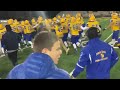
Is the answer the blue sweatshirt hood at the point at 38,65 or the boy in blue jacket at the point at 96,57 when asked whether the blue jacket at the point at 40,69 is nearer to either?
the blue sweatshirt hood at the point at 38,65

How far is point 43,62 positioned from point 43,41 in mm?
165

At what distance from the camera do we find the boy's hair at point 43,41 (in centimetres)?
192

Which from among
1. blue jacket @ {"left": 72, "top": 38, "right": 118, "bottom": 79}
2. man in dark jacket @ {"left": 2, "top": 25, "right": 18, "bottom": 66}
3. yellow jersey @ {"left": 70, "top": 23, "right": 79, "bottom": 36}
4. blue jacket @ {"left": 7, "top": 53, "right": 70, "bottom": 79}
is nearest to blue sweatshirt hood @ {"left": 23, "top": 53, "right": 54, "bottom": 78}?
blue jacket @ {"left": 7, "top": 53, "right": 70, "bottom": 79}

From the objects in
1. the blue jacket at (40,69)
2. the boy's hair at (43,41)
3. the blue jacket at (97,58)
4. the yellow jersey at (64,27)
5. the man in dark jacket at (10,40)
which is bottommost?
the yellow jersey at (64,27)

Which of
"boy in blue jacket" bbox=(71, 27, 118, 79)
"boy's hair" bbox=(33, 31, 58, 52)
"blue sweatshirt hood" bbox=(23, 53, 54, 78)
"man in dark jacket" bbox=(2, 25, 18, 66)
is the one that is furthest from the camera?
"man in dark jacket" bbox=(2, 25, 18, 66)

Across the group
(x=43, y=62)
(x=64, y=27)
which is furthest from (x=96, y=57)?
(x=64, y=27)

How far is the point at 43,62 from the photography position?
1.82 m

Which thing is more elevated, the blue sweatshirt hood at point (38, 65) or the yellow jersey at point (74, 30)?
the blue sweatshirt hood at point (38, 65)

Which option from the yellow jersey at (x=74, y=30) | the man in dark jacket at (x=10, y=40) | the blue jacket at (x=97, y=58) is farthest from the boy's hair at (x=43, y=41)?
the yellow jersey at (x=74, y=30)

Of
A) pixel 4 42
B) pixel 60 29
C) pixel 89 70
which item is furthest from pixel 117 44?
pixel 89 70

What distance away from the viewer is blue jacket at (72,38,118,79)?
4352 mm

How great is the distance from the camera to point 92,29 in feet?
14.5

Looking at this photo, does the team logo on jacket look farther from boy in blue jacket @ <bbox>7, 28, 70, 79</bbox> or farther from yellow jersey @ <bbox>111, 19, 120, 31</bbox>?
yellow jersey @ <bbox>111, 19, 120, 31</bbox>

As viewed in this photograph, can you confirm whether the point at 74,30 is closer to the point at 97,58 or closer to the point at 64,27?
the point at 64,27
